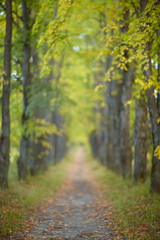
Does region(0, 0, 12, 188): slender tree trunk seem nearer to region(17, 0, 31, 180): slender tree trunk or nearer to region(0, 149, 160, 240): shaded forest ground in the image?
region(0, 149, 160, 240): shaded forest ground

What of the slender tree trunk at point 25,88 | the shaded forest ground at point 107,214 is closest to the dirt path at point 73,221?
the shaded forest ground at point 107,214

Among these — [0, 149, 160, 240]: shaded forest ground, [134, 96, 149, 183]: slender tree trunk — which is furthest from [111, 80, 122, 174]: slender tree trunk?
[0, 149, 160, 240]: shaded forest ground

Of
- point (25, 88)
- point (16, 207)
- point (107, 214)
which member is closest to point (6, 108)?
point (25, 88)

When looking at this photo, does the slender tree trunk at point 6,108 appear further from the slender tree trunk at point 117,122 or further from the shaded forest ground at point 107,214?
the slender tree trunk at point 117,122

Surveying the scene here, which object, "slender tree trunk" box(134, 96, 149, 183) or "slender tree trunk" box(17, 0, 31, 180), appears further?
"slender tree trunk" box(17, 0, 31, 180)

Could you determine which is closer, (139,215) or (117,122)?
(139,215)

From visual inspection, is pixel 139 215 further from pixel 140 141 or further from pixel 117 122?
pixel 117 122

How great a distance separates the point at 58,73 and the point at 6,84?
372 inches

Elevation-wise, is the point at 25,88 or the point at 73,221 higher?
the point at 25,88

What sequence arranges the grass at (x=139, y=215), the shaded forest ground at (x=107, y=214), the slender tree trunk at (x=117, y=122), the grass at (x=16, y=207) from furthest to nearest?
the slender tree trunk at (x=117, y=122), the grass at (x=16, y=207), the shaded forest ground at (x=107, y=214), the grass at (x=139, y=215)

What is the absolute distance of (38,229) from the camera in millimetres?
6168

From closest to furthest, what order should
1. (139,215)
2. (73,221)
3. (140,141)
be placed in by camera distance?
(139,215) < (73,221) < (140,141)

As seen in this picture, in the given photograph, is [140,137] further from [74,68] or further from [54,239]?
[74,68]

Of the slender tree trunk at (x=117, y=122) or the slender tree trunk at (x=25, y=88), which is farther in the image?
the slender tree trunk at (x=117, y=122)
